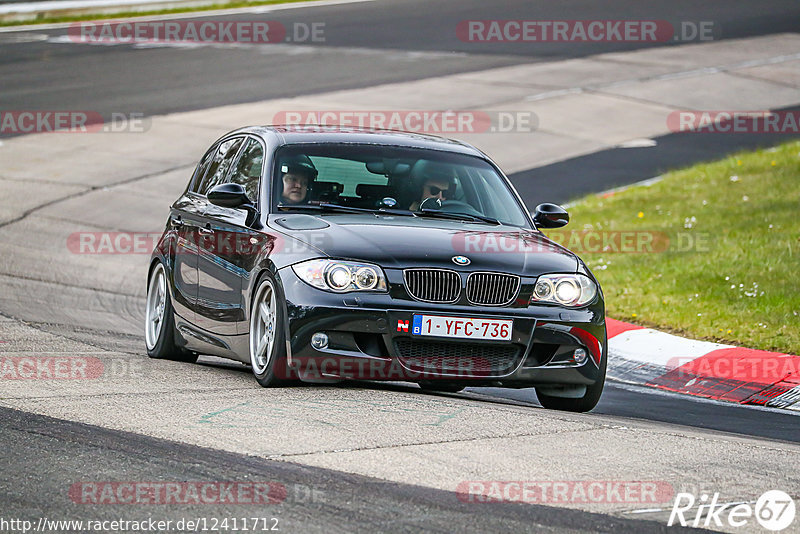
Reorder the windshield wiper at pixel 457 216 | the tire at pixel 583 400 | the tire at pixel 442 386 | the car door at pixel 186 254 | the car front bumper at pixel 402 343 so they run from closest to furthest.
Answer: the car front bumper at pixel 402 343
the tire at pixel 442 386
the tire at pixel 583 400
the windshield wiper at pixel 457 216
the car door at pixel 186 254

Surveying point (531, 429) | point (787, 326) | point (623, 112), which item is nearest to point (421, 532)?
point (531, 429)

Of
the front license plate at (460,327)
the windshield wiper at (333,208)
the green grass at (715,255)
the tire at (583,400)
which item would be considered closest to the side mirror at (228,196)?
the windshield wiper at (333,208)

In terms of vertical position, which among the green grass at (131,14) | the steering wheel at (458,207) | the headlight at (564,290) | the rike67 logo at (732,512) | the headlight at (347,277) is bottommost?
the rike67 logo at (732,512)

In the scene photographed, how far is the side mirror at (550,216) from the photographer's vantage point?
9.05 m

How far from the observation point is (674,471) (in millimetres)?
6016

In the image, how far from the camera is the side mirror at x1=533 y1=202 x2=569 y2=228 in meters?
9.05

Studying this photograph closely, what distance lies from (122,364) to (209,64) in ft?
69.9

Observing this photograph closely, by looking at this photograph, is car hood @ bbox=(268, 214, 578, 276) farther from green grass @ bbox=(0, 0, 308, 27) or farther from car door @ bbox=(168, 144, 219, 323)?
green grass @ bbox=(0, 0, 308, 27)

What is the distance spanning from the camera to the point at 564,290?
791 centimetres

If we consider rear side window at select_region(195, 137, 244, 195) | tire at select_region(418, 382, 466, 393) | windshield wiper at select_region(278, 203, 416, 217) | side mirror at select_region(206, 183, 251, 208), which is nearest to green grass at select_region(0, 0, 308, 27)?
rear side window at select_region(195, 137, 244, 195)

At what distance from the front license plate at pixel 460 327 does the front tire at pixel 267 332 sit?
2.48ft

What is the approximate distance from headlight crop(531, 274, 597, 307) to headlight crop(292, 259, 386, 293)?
0.92m

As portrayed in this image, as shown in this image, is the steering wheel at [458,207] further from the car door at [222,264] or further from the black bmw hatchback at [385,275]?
the car door at [222,264]

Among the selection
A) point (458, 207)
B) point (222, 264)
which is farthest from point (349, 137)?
point (222, 264)
